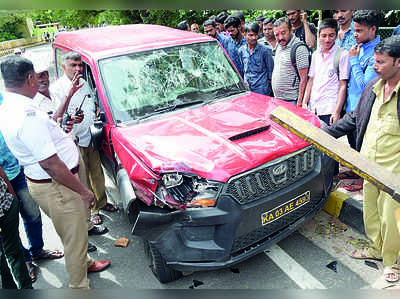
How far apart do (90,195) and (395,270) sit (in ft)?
8.35

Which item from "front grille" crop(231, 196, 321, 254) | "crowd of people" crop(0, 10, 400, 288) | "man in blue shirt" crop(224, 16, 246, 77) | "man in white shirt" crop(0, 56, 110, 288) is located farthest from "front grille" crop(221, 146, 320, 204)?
"man in blue shirt" crop(224, 16, 246, 77)

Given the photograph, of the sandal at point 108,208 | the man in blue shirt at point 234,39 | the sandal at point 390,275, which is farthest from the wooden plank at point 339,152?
the man in blue shirt at point 234,39

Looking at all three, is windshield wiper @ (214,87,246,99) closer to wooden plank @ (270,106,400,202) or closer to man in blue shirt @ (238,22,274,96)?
man in blue shirt @ (238,22,274,96)

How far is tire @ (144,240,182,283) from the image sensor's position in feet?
9.42

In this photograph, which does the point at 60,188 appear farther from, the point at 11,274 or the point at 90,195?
the point at 11,274

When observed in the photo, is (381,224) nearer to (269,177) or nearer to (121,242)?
(269,177)

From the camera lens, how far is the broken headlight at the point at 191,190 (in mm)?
2629

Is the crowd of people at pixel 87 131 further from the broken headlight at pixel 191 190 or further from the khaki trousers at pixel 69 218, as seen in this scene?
the broken headlight at pixel 191 190

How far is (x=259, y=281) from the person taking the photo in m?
2.99

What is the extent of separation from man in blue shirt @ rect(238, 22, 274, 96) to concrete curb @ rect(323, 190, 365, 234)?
75.1 inches

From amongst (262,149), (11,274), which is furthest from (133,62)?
(11,274)

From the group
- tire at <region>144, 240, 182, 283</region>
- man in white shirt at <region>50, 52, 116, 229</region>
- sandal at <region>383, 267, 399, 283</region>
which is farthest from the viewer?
man in white shirt at <region>50, 52, 116, 229</region>

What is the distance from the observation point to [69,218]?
8.84ft

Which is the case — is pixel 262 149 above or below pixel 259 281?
above
